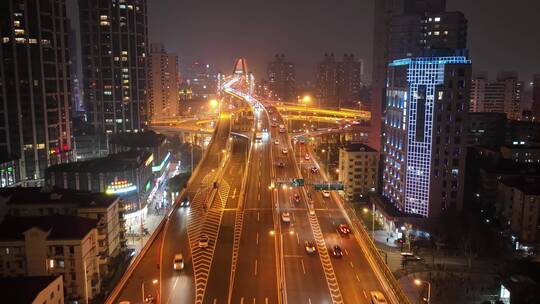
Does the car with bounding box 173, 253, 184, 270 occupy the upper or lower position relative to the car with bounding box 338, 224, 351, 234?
lower

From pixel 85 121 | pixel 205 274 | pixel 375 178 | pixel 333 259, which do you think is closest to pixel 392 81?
pixel 375 178

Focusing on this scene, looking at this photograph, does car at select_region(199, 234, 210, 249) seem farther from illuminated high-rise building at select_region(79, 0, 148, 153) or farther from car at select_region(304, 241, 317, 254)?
illuminated high-rise building at select_region(79, 0, 148, 153)

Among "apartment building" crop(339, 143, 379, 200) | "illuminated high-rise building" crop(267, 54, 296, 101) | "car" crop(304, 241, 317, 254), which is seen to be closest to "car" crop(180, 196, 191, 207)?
"car" crop(304, 241, 317, 254)

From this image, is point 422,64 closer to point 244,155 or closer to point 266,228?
point 266,228

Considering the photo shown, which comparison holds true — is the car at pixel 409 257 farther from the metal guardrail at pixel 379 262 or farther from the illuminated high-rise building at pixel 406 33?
the illuminated high-rise building at pixel 406 33

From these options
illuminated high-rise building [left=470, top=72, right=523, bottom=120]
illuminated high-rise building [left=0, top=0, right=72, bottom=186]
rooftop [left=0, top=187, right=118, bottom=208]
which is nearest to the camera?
rooftop [left=0, top=187, right=118, bottom=208]

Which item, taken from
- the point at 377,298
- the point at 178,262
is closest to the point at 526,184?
the point at 377,298

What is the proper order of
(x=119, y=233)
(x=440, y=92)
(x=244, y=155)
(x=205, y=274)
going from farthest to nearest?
1. (x=244, y=155)
2. (x=440, y=92)
3. (x=119, y=233)
4. (x=205, y=274)
